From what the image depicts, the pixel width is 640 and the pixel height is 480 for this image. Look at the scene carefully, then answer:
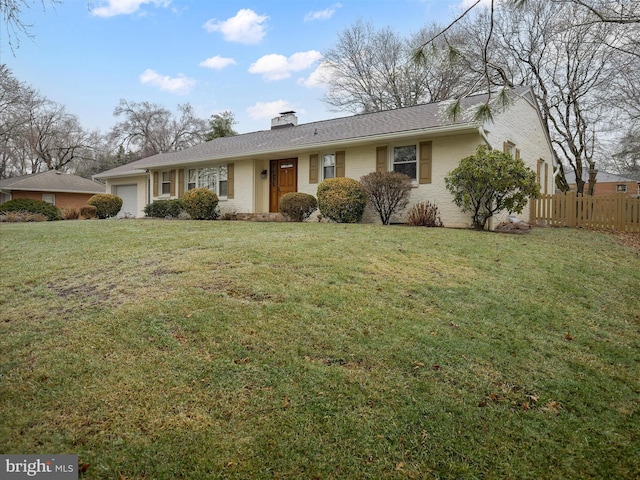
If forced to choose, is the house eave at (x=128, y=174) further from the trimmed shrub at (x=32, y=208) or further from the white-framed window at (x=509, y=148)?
the white-framed window at (x=509, y=148)

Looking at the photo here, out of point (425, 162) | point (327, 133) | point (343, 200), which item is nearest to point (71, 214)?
point (327, 133)

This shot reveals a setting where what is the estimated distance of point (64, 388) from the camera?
272 centimetres

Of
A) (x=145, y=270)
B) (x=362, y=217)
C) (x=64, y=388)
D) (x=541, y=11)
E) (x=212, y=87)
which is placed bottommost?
(x=64, y=388)

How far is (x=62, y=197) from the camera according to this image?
26.5 m

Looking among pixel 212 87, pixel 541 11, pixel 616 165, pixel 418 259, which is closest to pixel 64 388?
pixel 418 259

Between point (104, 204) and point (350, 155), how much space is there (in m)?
12.0

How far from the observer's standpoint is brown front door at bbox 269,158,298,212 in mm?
14273

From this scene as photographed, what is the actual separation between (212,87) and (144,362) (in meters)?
17.5

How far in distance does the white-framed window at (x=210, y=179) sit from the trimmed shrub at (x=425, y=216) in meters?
8.24

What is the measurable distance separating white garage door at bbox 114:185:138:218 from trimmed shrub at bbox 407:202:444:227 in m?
16.1

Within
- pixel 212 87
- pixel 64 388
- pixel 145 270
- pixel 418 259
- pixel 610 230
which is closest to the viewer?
pixel 64 388

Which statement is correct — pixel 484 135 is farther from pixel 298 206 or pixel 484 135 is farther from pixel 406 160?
pixel 298 206

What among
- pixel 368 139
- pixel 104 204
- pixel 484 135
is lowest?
pixel 104 204

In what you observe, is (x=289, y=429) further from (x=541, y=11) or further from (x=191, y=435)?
(x=541, y=11)
